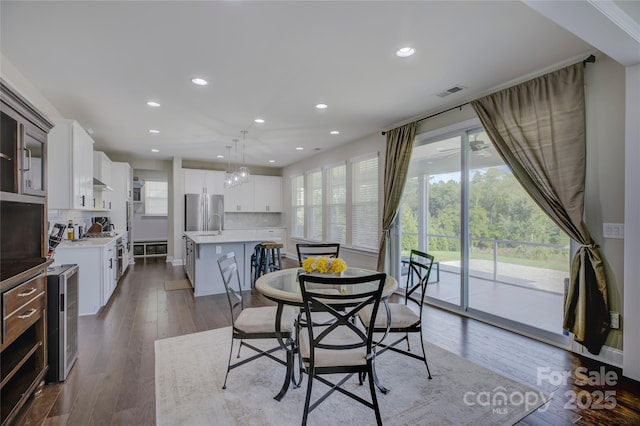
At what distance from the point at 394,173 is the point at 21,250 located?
4.25m

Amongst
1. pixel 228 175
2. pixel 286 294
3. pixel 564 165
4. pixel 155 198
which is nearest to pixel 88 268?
pixel 228 175

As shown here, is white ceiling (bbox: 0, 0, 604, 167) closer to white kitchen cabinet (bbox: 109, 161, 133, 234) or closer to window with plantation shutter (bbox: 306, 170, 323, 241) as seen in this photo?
white kitchen cabinet (bbox: 109, 161, 133, 234)

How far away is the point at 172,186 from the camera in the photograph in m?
7.75

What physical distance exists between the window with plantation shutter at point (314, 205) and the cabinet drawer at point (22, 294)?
17.5ft

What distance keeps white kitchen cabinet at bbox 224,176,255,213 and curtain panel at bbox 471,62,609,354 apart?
6655 mm

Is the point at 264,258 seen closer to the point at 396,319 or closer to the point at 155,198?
the point at 396,319

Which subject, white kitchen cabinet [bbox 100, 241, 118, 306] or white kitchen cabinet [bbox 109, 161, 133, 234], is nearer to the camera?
white kitchen cabinet [bbox 100, 241, 118, 306]

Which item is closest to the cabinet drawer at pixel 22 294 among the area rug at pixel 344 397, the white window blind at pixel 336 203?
the area rug at pixel 344 397

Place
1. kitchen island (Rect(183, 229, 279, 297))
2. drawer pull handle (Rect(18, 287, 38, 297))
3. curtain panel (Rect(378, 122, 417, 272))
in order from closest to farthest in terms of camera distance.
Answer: drawer pull handle (Rect(18, 287, 38, 297)), curtain panel (Rect(378, 122, 417, 272)), kitchen island (Rect(183, 229, 279, 297))

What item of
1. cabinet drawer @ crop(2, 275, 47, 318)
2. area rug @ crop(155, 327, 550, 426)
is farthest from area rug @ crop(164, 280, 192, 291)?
cabinet drawer @ crop(2, 275, 47, 318)

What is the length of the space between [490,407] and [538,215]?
210cm

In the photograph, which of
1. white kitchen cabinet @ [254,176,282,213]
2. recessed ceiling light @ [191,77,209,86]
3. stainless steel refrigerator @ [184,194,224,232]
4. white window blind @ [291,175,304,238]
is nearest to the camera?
recessed ceiling light @ [191,77,209,86]

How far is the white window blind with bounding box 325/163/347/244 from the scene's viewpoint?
20.7ft

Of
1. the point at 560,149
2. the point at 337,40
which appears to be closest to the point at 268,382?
the point at 337,40
